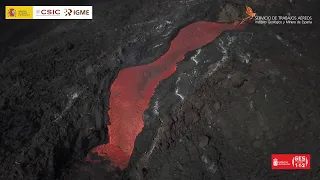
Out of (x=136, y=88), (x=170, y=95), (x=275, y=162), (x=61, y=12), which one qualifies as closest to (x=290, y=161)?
(x=275, y=162)

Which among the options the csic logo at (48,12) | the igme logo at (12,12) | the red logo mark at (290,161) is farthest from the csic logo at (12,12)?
the red logo mark at (290,161)

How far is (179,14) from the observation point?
1089 inches

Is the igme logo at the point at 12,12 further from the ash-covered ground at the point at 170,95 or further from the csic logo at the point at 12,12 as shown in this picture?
the ash-covered ground at the point at 170,95

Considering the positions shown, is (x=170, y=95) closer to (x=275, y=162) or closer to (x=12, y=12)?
(x=275, y=162)

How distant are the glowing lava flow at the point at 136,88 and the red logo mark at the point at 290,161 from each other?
9198mm

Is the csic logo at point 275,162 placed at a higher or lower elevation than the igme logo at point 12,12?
lower

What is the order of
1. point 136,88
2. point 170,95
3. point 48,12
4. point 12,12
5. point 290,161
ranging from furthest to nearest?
point 12,12 → point 48,12 → point 136,88 → point 170,95 → point 290,161

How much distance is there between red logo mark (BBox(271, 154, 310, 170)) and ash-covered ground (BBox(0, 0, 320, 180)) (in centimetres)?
33

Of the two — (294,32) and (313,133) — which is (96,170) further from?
(294,32)

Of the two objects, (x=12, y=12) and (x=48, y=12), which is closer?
(x=48, y=12)

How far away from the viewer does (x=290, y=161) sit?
1961 cm

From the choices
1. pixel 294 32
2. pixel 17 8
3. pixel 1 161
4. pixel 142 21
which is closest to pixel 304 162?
pixel 294 32

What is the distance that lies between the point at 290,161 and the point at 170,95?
8.98m

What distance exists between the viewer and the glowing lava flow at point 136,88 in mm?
22562
